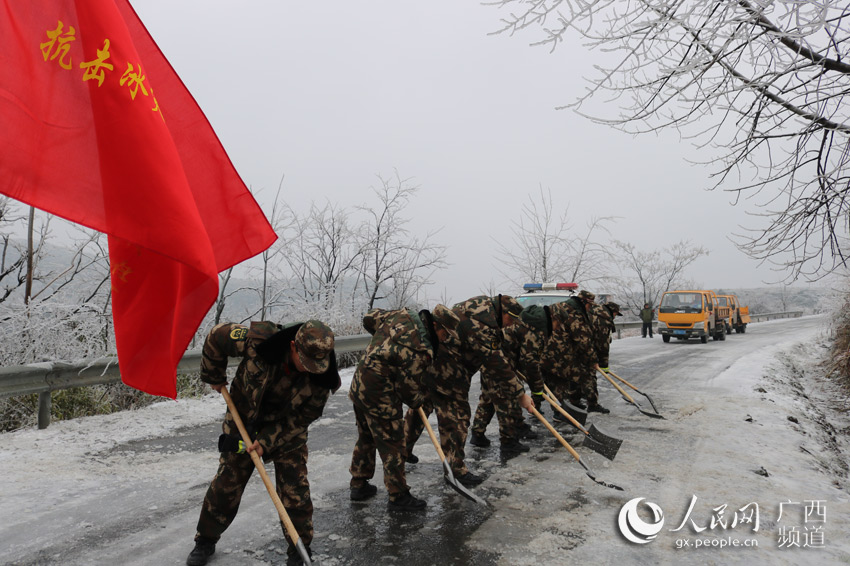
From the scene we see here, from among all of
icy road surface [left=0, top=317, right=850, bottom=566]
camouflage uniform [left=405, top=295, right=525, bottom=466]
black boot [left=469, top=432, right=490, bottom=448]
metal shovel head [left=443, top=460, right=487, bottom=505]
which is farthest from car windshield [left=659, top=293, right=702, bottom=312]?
metal shovel head [left=443, top=460, right=487, bottom=505]

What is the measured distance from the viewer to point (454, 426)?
4.94 m

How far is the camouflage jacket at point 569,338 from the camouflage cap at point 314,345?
4.70 m

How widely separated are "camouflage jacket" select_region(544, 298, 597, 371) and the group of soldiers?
77 centimetres

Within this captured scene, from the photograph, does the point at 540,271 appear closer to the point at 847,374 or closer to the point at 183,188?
the point at 847,374

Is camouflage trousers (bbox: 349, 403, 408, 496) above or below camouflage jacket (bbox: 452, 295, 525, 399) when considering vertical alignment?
below

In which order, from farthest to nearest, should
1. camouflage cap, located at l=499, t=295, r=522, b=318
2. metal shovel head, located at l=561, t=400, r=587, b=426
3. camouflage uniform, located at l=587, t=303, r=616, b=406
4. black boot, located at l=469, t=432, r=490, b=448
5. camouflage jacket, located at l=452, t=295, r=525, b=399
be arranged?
camouflage uniform, located at l=587, t=303, r=616, b=406, metal shovel head, located at l=561, t=400, r=587, b=426, black boot, located at l=469, t=432, r=490, b=448, camouflage cap, located at l=499, t=295, r=522, b=318, camouflage jacket, located at l=452, t=295, r=525, b=399

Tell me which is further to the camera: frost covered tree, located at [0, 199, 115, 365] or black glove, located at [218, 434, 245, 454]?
frost covered tree, located at [0, 199, 115, 365]

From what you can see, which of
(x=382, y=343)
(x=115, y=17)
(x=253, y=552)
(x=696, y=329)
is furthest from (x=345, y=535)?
(x=696, y=329)

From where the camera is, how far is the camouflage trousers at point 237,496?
3316mm

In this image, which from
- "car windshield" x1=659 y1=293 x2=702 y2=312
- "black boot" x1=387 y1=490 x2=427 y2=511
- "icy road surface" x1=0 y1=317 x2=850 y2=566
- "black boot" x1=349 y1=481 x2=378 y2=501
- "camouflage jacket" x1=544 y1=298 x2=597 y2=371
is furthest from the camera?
"car windshield" x1=659 y1=293 x2=702 y2=312

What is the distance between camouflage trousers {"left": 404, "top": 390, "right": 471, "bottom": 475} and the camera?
16.0 feet

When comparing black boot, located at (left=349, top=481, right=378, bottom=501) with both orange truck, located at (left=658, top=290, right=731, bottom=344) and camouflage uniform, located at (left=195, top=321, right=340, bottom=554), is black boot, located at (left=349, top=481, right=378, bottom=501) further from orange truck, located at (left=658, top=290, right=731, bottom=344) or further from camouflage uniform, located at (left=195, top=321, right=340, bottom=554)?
orange truck, located at (left=658, top=290, right=731, bottom=344)

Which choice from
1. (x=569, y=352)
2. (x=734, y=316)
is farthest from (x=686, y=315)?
(x=569, y=352)

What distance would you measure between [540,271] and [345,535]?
23.4 m
